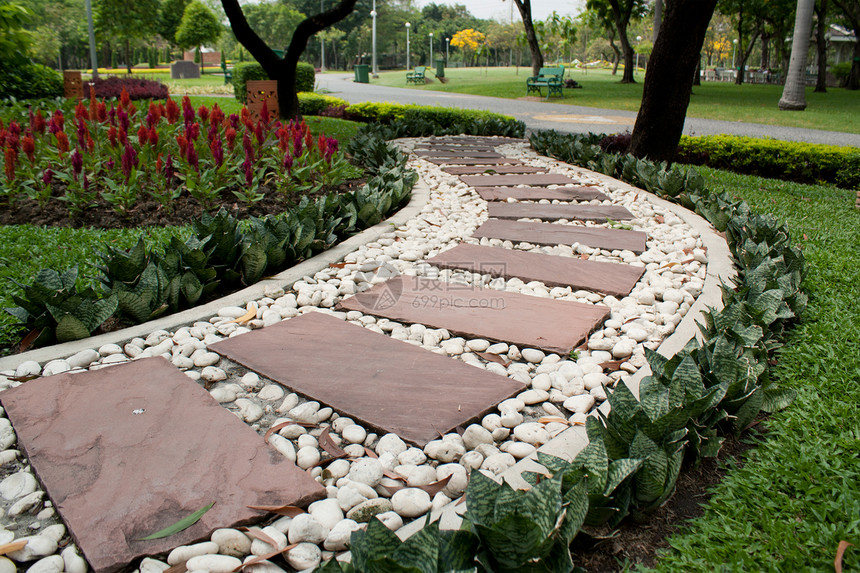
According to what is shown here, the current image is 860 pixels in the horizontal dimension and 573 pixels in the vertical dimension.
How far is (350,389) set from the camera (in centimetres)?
209

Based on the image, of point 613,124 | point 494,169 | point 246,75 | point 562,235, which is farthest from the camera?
point 246,75

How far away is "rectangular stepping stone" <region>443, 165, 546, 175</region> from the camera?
655cm

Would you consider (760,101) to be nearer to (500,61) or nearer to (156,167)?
(156,167)

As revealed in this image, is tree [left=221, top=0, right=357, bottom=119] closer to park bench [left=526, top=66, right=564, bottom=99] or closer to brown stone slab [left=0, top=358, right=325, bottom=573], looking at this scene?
brown stone slab [left=0, top=358, right=325, bottom=573]

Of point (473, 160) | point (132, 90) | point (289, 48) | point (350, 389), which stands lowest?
point (350, 389)

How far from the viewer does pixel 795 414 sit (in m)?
1.99

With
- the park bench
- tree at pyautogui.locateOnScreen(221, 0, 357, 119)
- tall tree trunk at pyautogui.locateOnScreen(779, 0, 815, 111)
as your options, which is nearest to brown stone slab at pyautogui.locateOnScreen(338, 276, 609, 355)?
tree at pyautogui.locateOnScreen(221, 0, 357, 119)

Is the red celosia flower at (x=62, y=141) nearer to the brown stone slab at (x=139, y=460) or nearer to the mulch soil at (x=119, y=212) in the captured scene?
the mulch soil at (x=119, y=212)

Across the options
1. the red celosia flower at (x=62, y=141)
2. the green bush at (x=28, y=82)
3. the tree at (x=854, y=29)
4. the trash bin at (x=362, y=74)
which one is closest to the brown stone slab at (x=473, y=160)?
the red celosia flower at (x=62, y=141)

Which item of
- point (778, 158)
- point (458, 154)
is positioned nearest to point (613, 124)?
point (778, 158)

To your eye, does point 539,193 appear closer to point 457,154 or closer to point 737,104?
point 457,154

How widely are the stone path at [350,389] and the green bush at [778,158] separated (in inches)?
192

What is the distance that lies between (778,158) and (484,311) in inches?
253

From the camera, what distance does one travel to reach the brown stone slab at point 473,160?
23.6 ft
